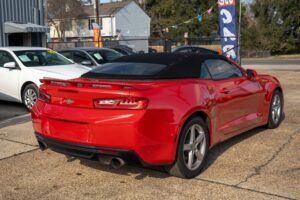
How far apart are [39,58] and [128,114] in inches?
275

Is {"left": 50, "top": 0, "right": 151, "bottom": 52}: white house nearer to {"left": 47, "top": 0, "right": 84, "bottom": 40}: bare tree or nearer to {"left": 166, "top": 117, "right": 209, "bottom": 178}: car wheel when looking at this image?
{"left": 47, "top": 0, "right": 84, "bottom": 40}: bare tree

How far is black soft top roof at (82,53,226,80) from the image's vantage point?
18.3 feet

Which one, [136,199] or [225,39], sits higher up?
[225,39]

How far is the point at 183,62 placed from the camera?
5.90 m

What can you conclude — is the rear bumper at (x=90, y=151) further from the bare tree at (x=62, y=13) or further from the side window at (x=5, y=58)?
the bare tree at (x=62, y=13)

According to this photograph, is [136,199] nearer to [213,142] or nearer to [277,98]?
[213,142]

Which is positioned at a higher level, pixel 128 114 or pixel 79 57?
pixel 79 57

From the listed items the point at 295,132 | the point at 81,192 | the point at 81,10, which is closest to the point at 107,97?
the point at 81,192

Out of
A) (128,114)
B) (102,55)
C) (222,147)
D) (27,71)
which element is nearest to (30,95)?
(27,71)

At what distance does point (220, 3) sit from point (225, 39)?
1.30m

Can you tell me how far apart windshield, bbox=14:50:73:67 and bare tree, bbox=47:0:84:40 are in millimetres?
49612

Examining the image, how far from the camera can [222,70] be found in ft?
21.2

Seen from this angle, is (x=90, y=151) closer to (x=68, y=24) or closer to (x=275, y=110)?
(x=275, y=110)

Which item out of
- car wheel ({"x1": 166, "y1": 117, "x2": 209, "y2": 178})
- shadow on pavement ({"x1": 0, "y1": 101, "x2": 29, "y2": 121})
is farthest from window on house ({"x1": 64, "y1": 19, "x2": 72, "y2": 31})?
car wheel ({"x1": 166, "y1": 117, "x2": 209, "y2": 178})
